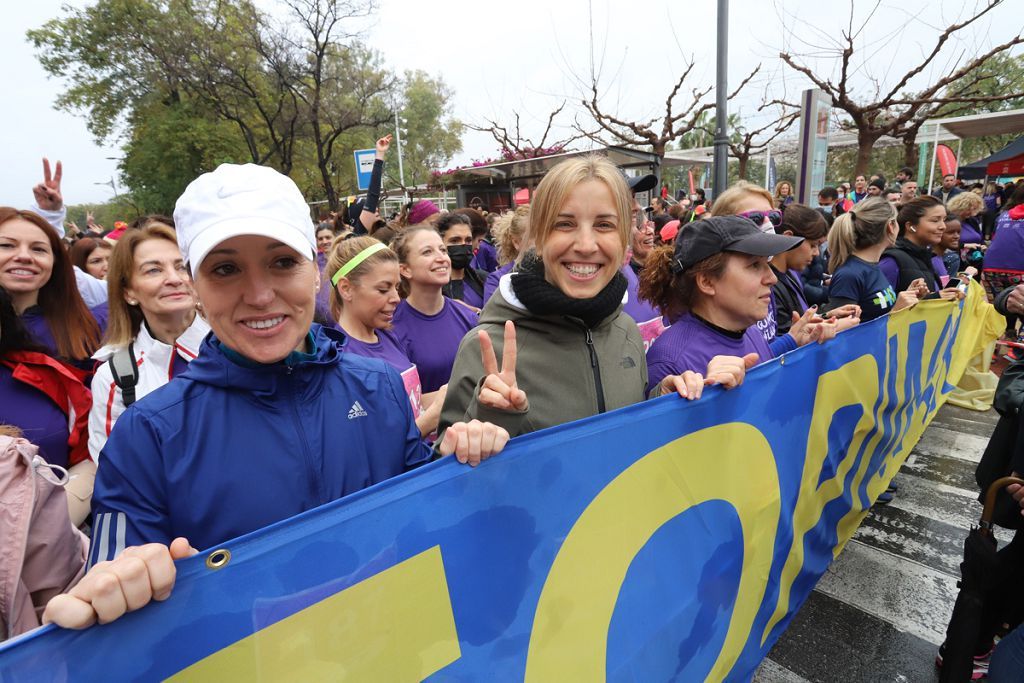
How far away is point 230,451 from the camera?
1.20 meters

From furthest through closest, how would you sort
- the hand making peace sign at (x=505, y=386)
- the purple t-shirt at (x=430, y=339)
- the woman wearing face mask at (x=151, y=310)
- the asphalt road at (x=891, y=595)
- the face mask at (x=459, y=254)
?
the face mask at (x=459, y=254), the purple t-shirt at (x=430, y=339), the asphalt road at (x=891, y=595), the woman wearing face mask at (x=151, y=310), the hand making peace sign at (x=505, y=386)

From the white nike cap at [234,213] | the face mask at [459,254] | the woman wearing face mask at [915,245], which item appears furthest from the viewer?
the face mask at [459,254]

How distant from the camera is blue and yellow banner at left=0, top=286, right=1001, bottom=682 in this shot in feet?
3.31

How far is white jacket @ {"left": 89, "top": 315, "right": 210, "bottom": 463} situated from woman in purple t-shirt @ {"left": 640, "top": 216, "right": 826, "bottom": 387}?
198 centimetres

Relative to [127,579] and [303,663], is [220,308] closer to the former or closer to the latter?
[127,579]

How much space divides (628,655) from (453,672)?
1.91 ft

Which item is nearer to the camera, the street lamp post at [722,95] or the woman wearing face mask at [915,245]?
the woman wearing face mask at [915,245]

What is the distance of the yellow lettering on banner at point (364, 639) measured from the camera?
3.41 feet

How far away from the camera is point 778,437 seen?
6.88ft

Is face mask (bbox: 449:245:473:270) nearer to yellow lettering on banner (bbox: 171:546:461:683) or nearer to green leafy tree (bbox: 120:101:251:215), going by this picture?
yellow lettering on banner (bbox: 171:546:461:683)

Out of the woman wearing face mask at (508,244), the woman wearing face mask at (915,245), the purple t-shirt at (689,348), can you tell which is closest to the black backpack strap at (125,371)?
the purple t-shirt at (689,348)

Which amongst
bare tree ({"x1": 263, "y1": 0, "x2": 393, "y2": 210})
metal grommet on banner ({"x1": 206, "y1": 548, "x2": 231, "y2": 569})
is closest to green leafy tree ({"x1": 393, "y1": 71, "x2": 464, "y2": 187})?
bare tree ({"x1": 263, "y1": 0, "x2": 393, "y2": 210})

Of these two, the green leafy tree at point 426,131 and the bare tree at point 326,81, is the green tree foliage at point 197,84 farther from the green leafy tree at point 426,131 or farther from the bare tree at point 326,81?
the green leafy tree at point 426,131

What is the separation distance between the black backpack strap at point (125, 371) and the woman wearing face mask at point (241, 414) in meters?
1.12
